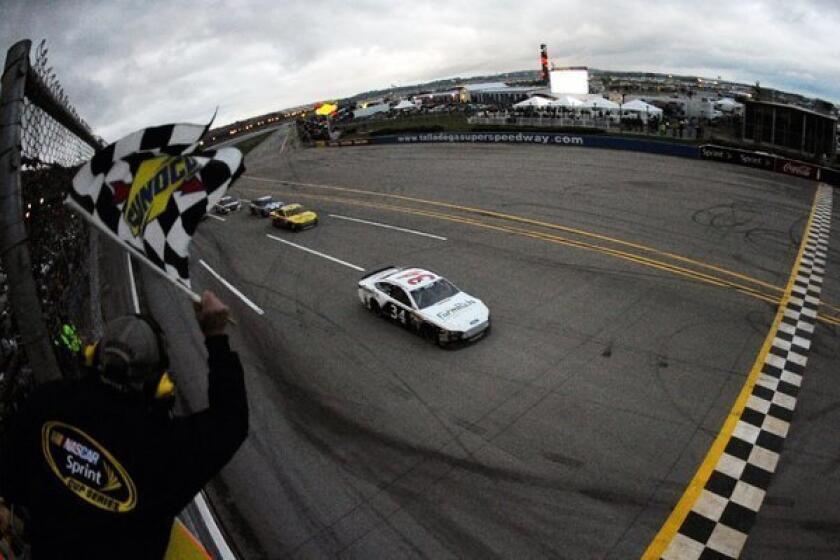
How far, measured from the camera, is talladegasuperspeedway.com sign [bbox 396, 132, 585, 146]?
37.3m

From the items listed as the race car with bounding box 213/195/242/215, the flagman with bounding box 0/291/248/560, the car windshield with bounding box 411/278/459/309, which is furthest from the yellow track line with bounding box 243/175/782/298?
the flagman with bounding box 0/291/248/560

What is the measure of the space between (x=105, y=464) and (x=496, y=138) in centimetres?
4215

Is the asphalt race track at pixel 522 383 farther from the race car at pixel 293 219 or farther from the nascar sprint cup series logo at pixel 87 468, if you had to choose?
the nascar sprint cup series logo at pixel 87 468

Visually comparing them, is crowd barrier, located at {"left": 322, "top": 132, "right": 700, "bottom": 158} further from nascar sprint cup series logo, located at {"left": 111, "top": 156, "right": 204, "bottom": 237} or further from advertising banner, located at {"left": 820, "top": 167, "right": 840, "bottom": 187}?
nascar sprint cup series logo, located at {"left": 111, "top": 156, "right": 204, "bottom": 237}

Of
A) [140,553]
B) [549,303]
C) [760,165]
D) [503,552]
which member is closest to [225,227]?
[549,303]

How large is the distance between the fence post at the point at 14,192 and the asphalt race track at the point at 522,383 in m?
4.87

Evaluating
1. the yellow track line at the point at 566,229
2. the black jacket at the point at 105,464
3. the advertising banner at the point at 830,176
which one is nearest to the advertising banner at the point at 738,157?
the advertising banner at the point at 830,176

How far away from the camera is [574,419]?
8727mm

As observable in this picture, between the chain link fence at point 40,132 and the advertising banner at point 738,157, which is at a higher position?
the chain link fence at point 40,132

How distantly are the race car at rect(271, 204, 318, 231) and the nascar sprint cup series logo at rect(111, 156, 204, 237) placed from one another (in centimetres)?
1968

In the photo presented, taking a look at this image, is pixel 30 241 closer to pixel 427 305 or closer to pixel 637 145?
pixel 427 305

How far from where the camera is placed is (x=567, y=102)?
4253 cm

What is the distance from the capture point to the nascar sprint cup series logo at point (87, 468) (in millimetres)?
2014

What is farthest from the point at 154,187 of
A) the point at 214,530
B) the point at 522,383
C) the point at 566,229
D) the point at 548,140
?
the point at 548,140
